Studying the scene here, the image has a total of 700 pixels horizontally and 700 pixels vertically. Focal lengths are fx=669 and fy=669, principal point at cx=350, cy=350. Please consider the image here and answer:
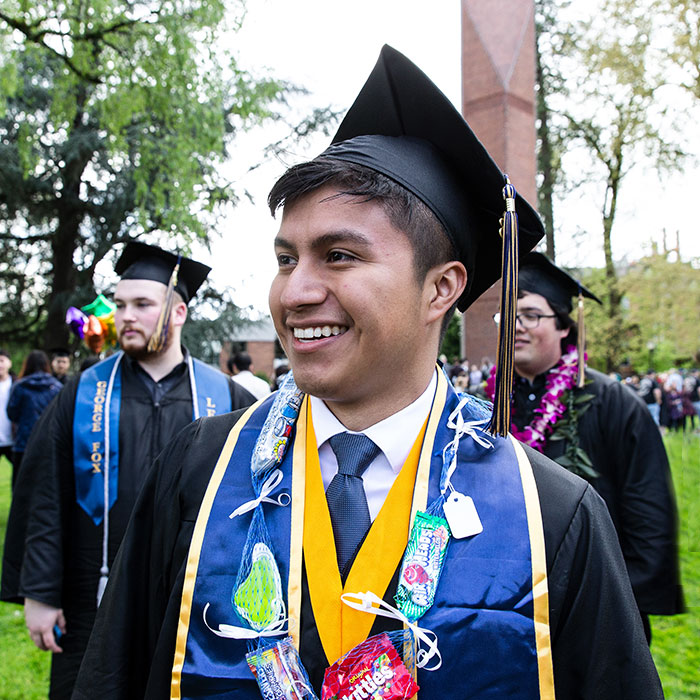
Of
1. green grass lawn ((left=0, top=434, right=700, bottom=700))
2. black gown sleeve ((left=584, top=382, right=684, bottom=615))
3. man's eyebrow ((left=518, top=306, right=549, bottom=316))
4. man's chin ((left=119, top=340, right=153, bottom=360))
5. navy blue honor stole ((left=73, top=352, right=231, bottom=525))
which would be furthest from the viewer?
green grass lawn ((left=0, top=434, right=700, bottom=700))

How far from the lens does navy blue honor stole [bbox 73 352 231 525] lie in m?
2.98

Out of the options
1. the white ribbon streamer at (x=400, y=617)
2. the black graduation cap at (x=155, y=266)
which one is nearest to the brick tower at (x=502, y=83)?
the black graduation cap at (x=155, y=266)

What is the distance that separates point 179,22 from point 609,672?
25.9 feet

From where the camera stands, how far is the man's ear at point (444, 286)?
5.08ft

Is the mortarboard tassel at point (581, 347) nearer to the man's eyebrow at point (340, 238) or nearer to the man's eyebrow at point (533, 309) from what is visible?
the man's eyebrow at point (533, 309)

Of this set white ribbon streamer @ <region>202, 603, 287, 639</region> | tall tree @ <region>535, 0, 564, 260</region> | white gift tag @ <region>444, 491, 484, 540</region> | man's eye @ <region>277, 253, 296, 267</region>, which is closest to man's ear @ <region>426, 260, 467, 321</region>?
man's eye @ <region>277, 253, 296, 267</region>

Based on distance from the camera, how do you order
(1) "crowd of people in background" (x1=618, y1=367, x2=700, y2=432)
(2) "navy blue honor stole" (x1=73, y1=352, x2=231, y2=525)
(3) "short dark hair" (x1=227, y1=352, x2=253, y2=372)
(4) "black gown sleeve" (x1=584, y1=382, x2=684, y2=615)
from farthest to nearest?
(1) "crowd of people in background" (x1=618, y1=367, x2=700, y2=432) → (3) "short dark hair" (x1=227, y1=352, x2=253, y2=372) → (4) "black gown sleeve" (x1=584, y1=382, x2=684, y2=615) → (2) "navy blue honor stole" (x1=73, y1=352, x2=231, y2=525)

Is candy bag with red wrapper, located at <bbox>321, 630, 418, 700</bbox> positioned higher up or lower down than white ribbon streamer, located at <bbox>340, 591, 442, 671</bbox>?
lower down

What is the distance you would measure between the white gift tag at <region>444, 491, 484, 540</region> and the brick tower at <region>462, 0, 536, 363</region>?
499 inches

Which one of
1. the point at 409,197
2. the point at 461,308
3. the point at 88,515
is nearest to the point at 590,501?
the point at 461,308

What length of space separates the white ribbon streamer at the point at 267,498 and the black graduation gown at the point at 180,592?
0.14 metres

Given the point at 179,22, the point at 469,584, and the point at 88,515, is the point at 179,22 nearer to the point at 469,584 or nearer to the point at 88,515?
the point at 88,515

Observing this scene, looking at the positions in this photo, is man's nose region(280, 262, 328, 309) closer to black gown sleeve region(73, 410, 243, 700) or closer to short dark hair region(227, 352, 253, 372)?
black gown sleeve region(73, 410, 243, 700)

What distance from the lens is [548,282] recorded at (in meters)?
3.75
